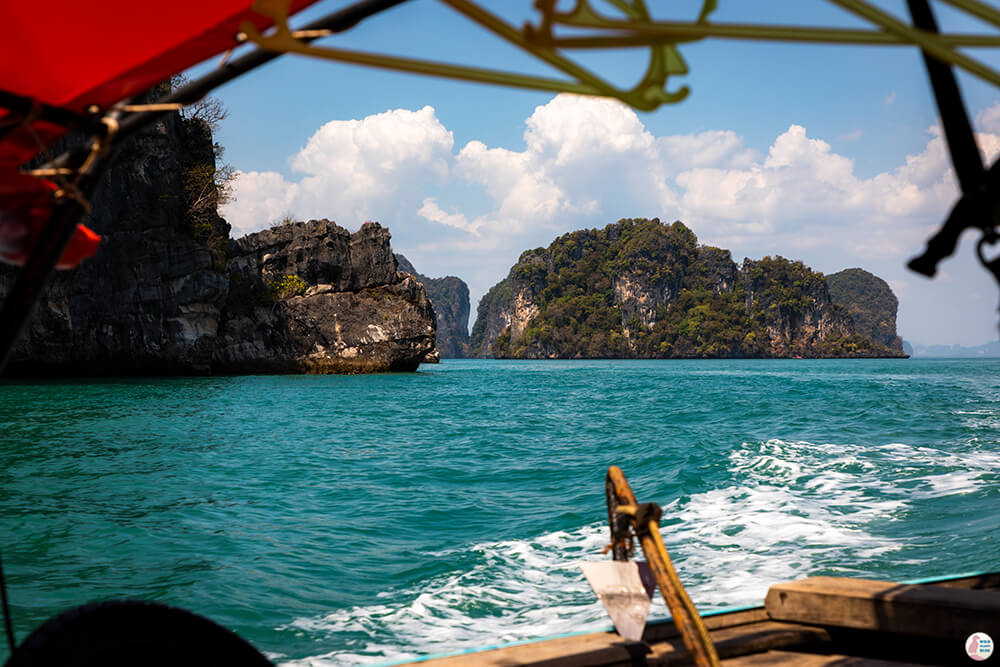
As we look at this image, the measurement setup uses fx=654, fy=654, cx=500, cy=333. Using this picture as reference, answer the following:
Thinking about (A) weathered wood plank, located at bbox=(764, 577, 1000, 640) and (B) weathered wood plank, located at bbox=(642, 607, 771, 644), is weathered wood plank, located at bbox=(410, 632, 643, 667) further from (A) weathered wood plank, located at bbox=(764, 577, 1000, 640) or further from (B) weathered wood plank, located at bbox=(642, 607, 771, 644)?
(A) weathered wood plank, located at bbox=(764, 577, 1000, 640)

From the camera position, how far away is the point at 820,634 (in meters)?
2.54

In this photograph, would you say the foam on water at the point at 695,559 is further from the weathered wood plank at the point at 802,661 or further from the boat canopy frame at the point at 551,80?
the boat canopy frame at the point at 551,80

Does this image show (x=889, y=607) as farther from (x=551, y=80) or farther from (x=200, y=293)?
(x=200, y=293)

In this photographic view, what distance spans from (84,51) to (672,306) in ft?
487

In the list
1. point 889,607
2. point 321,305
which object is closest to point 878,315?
point 321,305

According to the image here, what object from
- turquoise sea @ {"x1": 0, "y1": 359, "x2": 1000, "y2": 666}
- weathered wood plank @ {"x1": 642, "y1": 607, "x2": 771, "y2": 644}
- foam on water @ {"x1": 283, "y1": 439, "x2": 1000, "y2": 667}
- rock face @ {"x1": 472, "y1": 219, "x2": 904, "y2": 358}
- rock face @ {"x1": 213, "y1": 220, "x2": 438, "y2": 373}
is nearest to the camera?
weathered wood plank @ {"x1": 642, "y1": 607, "x2": 771, "y2": 644}

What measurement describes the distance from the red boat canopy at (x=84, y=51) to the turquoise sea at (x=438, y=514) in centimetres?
460

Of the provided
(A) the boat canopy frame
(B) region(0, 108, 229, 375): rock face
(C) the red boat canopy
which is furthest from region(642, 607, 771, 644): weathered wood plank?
(B) region(0, 108, 229, 375): rock face

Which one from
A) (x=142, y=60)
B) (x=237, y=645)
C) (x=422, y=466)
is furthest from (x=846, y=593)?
(x=422, y=466)

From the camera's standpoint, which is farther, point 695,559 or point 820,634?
point 695,559

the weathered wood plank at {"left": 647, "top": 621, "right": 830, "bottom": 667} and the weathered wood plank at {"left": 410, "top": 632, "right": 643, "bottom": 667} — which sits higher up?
the weathered wood plank at {"left": 410, "top": 632, "right": 643, "bottom": 667}

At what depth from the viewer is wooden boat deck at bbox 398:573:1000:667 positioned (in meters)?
2.24

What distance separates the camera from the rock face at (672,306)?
137 m

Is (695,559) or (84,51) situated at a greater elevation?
(84,51)
